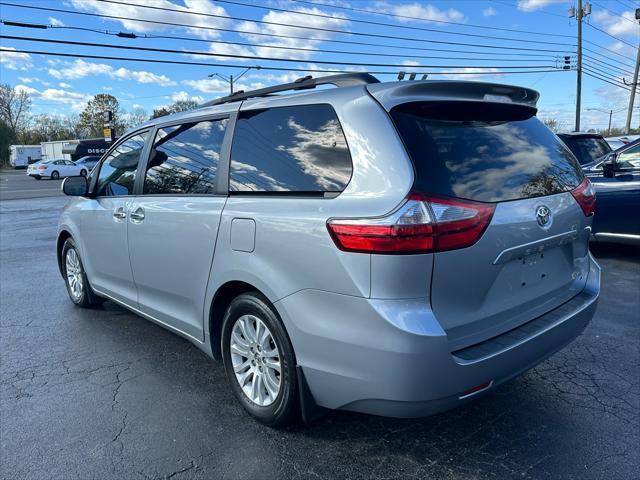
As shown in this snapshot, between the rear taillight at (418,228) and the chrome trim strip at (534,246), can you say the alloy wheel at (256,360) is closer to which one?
the rear taillight at (418,228)

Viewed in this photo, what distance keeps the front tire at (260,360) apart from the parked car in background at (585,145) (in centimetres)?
775

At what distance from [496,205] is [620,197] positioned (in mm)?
5257

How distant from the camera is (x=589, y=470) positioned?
2.49 meters

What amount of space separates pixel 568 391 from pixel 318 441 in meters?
1.77

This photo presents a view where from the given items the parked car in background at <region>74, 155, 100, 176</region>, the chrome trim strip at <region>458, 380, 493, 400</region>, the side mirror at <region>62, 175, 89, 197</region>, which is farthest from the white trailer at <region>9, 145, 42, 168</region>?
the chrome trim strip at <region>458, 380, 493, 400</region>

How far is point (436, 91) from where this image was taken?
251 centimetres

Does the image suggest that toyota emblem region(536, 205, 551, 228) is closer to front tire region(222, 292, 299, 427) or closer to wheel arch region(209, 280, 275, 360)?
front tire region(222, 292, 299, 427)

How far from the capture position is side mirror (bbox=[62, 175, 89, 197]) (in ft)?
15.2

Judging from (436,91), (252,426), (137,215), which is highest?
(436,91)

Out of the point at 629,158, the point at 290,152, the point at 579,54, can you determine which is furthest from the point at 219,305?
the point at 579,54

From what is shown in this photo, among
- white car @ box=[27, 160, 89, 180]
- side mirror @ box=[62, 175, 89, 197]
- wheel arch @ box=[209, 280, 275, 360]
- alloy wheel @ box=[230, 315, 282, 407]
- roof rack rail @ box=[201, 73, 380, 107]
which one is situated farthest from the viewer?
white car @ box=[27, 160, 89, 180]

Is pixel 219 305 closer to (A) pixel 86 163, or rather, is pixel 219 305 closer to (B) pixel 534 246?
(B) pixel 534 246

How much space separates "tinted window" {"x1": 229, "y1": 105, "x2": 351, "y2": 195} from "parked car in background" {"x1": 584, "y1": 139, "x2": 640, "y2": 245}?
5.44 m

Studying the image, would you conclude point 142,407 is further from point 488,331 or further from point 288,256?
point 488,331
